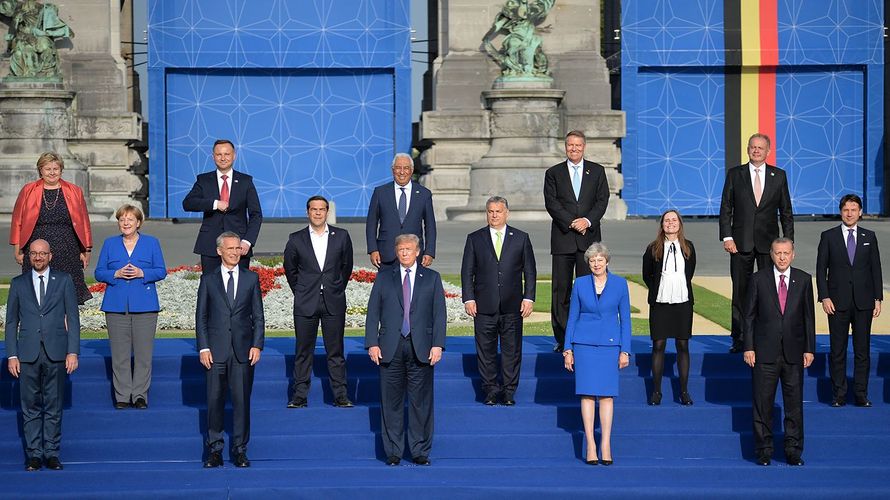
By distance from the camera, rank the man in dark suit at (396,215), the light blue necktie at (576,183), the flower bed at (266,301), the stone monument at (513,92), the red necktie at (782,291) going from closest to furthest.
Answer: the red necktie at (782,291) → the man in dark suit at (396,215) → the light blue necktie at (576,183) → the flower bed at (266,301) → the stone monument at (513,92)

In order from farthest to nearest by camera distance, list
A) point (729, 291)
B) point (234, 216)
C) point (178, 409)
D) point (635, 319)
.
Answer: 1. point (729, 291)
2. point (635, 319)
3. point (234, 216)
4. point (178, 409)

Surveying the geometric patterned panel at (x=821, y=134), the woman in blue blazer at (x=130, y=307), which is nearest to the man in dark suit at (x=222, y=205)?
the woman in blue blazer at (x=130, y=307)

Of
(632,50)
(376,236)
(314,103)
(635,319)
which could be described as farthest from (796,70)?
(376,236)

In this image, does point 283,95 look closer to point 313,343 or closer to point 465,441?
point 313,343

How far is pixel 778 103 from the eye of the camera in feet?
98.8

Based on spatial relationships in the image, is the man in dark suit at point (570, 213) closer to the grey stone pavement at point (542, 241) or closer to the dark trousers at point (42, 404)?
the dark trousers at point (42, 404)

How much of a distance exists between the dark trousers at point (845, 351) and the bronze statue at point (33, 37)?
19.8m

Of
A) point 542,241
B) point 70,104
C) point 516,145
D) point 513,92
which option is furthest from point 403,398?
point 70,104

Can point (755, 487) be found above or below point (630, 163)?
below

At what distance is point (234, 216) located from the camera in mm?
12039

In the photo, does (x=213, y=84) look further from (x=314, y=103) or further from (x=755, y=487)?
(x=755, y=487)

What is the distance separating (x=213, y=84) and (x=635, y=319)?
1608 centimetres

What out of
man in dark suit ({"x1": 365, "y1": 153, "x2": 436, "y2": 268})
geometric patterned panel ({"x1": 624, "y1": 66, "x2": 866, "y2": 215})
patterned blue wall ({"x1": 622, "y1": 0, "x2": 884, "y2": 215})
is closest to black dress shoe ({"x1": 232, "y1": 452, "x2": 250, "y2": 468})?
man in dark suit ({"x1": 365, "y1": 153, "x2": 436, "y2": 268})

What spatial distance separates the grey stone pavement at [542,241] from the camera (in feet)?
66.9
